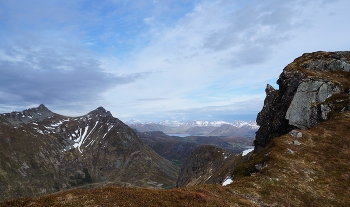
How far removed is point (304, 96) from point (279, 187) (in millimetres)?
36295

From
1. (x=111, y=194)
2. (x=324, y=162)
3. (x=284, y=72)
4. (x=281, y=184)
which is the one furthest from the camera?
(x=284, y=72)

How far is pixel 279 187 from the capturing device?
25922 millimetres

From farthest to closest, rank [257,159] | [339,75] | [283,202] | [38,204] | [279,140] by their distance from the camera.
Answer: [339,75], [279,140], [257,159], [283,202], [38,204]

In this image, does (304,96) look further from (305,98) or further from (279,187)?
(279,187)

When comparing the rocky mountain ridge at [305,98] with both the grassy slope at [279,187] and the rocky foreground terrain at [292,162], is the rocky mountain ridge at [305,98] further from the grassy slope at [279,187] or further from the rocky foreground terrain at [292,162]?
the grassy slope at [279,187]

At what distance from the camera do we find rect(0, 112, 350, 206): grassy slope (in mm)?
19391

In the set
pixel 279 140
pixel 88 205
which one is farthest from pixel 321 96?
pixel 88 205

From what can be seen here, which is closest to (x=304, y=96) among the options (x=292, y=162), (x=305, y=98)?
(x=305, y=98)

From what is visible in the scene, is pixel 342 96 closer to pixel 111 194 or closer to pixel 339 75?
pixel 339 75

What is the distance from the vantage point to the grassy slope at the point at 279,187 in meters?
19.4

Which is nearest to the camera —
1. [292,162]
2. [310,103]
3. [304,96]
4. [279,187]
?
[279,187]

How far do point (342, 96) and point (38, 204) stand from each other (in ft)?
204

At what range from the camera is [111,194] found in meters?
20.1

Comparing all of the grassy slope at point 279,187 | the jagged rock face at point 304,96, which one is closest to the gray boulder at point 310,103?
the jagged rock face at point 304,96
